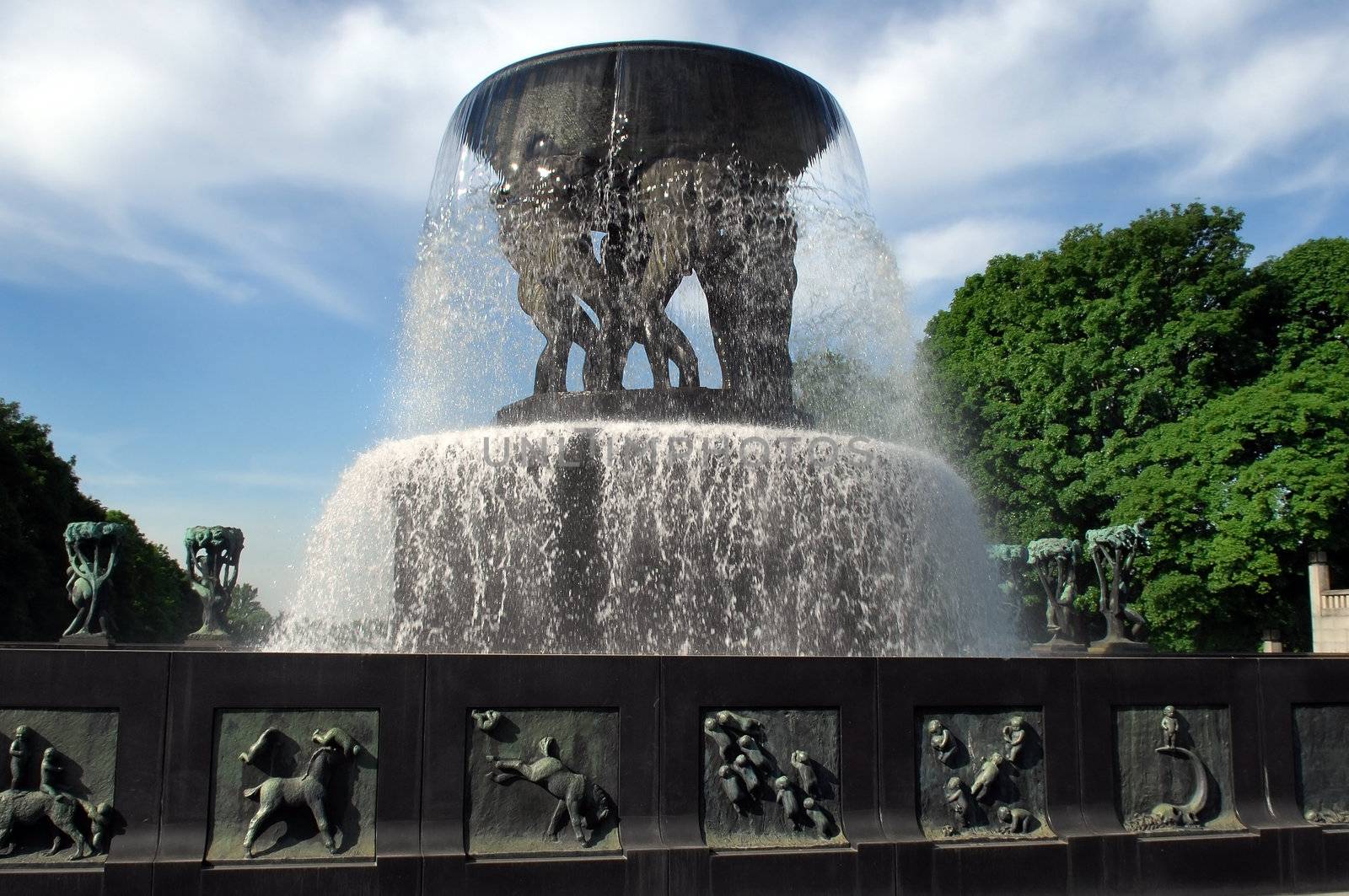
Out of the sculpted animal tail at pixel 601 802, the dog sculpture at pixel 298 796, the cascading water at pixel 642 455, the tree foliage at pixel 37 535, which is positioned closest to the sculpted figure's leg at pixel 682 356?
the cascading water at pixel 642 455

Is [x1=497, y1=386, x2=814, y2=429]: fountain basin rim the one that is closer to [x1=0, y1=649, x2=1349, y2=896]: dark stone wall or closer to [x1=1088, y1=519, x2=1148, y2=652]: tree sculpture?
[x1=1088, y1=519, x2=1148, y2=652]: tree sculpture

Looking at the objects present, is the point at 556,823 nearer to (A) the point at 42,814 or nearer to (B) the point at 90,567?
(A) the point at 42,814

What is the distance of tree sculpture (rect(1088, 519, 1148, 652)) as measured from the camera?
1070 centimetres

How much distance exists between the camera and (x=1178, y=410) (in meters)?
29.5

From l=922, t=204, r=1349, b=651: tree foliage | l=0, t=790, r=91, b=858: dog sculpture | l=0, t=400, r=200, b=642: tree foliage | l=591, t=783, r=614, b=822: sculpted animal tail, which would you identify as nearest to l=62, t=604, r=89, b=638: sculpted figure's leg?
l=0, t=790, r=91, b=858: dog sculpture

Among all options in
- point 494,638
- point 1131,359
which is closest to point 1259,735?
point 494,638

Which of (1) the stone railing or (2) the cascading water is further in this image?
(1) the stone railing

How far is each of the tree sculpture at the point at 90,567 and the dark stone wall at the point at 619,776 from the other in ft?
5.94

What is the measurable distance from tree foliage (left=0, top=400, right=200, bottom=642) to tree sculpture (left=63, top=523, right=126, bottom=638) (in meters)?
21.6

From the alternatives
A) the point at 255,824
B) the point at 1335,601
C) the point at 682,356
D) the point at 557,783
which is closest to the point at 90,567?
the point at 255,824

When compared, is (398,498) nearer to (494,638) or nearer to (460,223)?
(494,638)

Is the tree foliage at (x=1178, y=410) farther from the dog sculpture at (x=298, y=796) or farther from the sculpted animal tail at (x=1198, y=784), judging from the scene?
the dog sculpture at (x=298, y=796)

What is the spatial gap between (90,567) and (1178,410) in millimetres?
26546

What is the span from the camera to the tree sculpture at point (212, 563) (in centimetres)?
930
